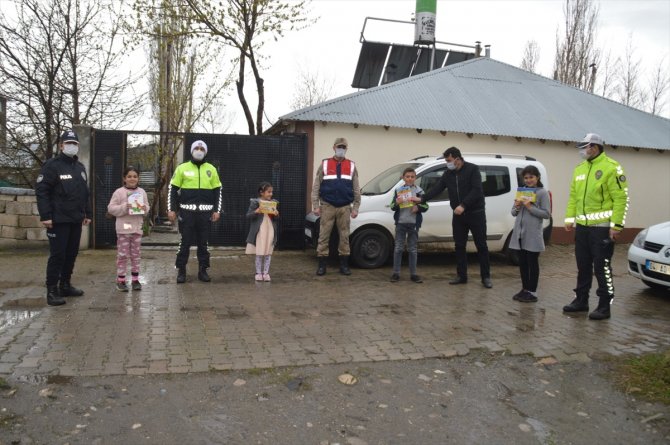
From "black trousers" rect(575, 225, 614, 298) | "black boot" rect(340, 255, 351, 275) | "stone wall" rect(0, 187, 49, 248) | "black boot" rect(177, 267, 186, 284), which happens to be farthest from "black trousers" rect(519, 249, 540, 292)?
"stone wall" rect(0, 187, 49, 248)

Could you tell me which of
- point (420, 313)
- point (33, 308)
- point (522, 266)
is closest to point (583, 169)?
point (522, 266)

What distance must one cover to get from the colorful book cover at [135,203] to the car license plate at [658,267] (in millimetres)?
6532

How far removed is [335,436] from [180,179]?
491cm

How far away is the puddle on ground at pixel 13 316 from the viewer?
18.2ft

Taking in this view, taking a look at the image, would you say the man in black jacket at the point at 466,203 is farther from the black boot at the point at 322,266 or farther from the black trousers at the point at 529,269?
the black boot at the point at 322,266

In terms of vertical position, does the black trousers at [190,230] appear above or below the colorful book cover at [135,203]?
below

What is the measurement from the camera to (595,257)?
6168mm

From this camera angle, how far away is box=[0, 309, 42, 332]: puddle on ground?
555 centimetres

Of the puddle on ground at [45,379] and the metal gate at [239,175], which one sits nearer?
the puddle on ground at [45,379]

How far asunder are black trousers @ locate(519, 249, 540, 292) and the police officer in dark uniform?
5.35 metres

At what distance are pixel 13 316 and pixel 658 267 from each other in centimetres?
758

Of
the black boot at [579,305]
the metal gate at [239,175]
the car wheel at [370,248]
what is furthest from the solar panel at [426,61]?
the black boot at [579,305]

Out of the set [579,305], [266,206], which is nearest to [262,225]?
[266,206]

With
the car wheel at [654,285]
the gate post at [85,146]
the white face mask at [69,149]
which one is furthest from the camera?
the gate post at [85,146]
